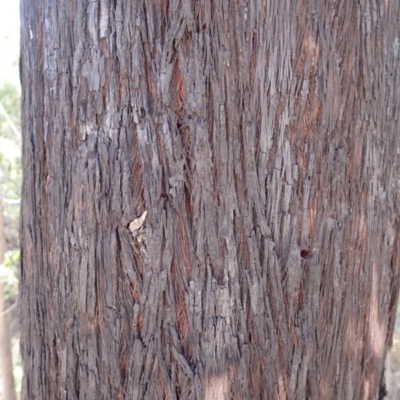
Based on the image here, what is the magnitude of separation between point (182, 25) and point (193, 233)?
502 mm

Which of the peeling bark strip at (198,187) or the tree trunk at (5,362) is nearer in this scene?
the peeling bark strip at (198,187)

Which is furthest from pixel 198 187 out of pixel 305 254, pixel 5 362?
pixel 5 362

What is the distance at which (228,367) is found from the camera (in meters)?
1.16

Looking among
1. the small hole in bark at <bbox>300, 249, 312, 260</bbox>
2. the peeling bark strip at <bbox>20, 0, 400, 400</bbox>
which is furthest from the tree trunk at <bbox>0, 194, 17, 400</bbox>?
the small hole in bark at <bbox>300, 249, 312, 260</bbox>

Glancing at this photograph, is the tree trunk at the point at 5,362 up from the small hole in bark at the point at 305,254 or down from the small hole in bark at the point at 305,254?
down

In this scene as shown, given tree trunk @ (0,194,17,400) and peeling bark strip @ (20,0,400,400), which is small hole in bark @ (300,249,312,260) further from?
tree trunk @ (0,194,17,400)

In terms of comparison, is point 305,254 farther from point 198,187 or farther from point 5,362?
point 5,362

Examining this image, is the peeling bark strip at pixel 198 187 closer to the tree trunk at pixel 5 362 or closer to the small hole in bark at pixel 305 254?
the small hole in bark at pixel 305 254

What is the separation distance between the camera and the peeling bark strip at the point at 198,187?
1126 mm

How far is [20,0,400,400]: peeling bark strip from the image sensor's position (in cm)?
113

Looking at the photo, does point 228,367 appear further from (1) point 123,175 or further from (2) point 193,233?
(1) point 123,175

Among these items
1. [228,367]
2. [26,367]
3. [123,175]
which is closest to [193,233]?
[123,175]

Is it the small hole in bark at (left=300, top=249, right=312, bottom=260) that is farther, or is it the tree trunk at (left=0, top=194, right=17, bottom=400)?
the tree trunk at (left=0, top=194, right=17, bottom=400)

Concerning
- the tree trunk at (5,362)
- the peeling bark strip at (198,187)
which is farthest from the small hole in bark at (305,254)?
the tree trunk at (5,362)
